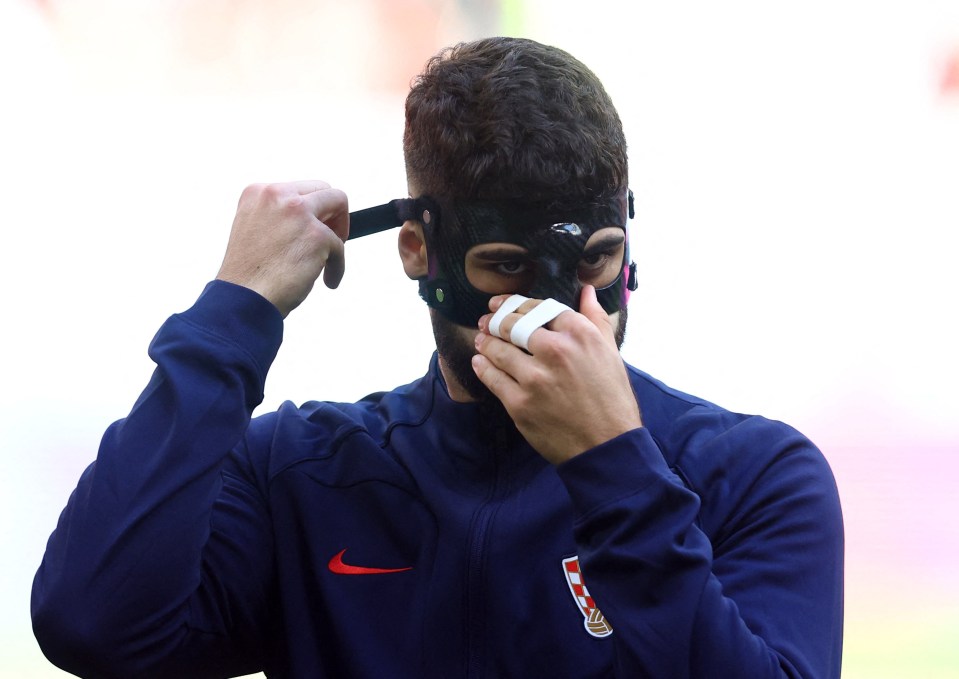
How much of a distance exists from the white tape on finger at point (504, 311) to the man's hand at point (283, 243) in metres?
0.28

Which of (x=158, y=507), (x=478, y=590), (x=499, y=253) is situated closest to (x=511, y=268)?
(x=499, y=253)

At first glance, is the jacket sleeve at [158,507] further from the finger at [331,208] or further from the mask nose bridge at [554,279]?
the mask nose bridge at [554,279]

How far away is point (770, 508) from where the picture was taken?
1.44 m

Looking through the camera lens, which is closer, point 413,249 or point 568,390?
point 568,390

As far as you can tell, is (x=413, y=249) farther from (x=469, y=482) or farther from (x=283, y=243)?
(x=469, y=482)

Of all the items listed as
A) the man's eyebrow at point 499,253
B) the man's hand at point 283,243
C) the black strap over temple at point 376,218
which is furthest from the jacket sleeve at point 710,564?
the black strap over temple at point 376,218

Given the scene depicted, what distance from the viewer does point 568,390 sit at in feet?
4.40

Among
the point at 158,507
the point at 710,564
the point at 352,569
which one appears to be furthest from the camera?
the point at 352,569

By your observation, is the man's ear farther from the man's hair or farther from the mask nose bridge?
the mask nose bridge

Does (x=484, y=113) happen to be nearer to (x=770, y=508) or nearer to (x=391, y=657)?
(x=770, y=508)

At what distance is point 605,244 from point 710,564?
0.52 m

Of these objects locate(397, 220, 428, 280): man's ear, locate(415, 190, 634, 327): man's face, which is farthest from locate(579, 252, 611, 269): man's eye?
locate(397, 220, 428, 280): man's ear

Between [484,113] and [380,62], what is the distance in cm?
158

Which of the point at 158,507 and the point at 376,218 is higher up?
the point at 376,218
